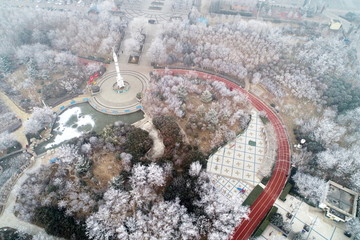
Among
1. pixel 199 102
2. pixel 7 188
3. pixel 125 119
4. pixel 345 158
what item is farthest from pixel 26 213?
pixel 345 158

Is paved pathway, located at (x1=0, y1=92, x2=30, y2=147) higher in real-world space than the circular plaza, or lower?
lower

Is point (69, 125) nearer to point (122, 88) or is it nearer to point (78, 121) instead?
point (78, 121)

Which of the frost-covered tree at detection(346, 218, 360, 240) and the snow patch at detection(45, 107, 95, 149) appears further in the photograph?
the snow patch at detection(45, 107, 95, 149)

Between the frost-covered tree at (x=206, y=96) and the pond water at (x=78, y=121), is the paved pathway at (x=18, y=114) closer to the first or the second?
the pond water at (x=78, y=121)

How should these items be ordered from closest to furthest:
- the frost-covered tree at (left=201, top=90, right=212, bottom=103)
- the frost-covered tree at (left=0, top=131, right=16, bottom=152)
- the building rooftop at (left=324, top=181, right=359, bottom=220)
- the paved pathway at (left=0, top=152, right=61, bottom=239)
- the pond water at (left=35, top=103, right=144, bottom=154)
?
1. the building rooftop at (left=324, top=181, right=359, bottom=220)
2. the paved pathway at (left=0, top=152, right=61, bottom=239)
3. the frost-covered tree at (left=0, top=131, right=16, bottom=152)
4. the pond water at (left=35, top=103, right=144, bottom=154)
5. the frost-covered tree at (left=201, top=90, right=212, bottom=103)

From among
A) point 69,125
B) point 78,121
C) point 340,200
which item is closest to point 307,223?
point 340,200

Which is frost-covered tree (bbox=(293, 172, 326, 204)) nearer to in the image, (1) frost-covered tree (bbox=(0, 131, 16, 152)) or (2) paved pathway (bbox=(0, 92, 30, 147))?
(2) paved pathway (bbox=(0, 92, 30, 147))

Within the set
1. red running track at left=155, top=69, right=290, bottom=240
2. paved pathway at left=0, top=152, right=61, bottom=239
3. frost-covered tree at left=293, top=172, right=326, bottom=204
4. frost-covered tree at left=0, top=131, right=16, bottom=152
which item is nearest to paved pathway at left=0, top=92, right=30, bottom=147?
frost-covered tree at left=0, top=131, right=16, bottom=152

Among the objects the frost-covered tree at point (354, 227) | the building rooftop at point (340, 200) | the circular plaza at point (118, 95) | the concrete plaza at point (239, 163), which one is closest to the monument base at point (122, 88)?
the circular plaza at point (118, 95)

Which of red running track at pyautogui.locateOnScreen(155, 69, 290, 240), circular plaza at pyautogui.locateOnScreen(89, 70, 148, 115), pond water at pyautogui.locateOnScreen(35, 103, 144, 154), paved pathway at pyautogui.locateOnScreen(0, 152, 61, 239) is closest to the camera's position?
paved pathway at pyautogui.locateOnScreen(0, 152, 61, 239)
